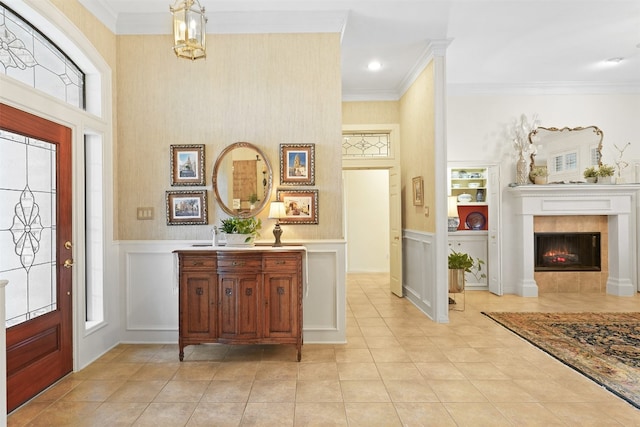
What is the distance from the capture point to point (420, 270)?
5242 mm

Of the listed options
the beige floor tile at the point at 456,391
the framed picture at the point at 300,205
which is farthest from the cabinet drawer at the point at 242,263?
the beige floor tile at the point at 456,391

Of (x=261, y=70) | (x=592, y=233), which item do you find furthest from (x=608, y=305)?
(x=261, y=70)

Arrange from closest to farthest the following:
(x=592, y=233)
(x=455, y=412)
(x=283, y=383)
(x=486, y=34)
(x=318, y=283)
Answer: (x=455, y=412)
(x=283, y=383)
(x=318, y=283)
(x=486, y=34)
(x=592, y=233)

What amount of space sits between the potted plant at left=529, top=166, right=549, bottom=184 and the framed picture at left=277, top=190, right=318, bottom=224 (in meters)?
4.03

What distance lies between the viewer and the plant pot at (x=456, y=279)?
5148 millimetres

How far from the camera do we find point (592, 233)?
6230 millimetres

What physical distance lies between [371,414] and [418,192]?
10.7 ft

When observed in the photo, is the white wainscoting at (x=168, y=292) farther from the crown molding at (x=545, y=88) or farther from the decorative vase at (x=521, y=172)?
the crown molding at (x=545, y=88)

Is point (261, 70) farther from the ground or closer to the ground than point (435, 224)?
farther from the ground

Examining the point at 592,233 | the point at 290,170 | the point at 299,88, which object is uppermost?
the point at 299,88

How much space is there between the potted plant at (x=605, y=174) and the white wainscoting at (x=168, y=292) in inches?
186

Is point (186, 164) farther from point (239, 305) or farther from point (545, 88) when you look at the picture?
point (545, 88)

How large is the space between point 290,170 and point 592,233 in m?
5.30

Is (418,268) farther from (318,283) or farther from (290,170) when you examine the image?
(290,170)
